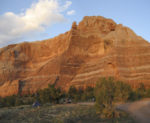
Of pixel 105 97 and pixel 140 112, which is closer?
pixel 105 97

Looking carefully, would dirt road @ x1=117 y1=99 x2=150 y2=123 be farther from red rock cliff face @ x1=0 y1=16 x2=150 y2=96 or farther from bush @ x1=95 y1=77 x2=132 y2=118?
red rock cliff face @ x1=0 y1=16 x2=150 y2=96

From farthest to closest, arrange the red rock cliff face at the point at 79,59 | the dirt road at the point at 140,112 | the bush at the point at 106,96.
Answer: the red rock cliff face at the point at 79,59
the bush at the point at 106,96
the dirt road at the point at 140,112

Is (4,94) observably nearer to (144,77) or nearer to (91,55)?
(91,55)

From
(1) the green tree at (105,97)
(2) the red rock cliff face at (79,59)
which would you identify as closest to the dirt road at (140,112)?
(1) the green tree at (105,97)

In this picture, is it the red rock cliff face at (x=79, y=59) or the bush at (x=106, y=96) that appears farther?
the red rock cliff face at (x=79, y=59)

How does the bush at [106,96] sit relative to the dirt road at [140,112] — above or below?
above

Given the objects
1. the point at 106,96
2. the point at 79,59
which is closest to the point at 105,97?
the point at 106,96

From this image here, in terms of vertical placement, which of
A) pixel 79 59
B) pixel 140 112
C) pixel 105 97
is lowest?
pixel 140 112

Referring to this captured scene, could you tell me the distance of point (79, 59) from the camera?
39.8m

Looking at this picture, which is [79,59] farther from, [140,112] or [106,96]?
[106,96]

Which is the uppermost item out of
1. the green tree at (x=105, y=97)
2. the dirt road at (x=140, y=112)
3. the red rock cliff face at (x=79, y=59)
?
the red rock cliff face at (x=79, y=59)

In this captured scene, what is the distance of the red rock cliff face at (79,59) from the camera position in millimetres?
34250

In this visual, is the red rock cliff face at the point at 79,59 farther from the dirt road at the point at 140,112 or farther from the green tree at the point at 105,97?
the green tree at the point at 105,97

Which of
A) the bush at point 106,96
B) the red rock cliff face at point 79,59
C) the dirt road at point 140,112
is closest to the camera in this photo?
the dirt road at point 140,112
